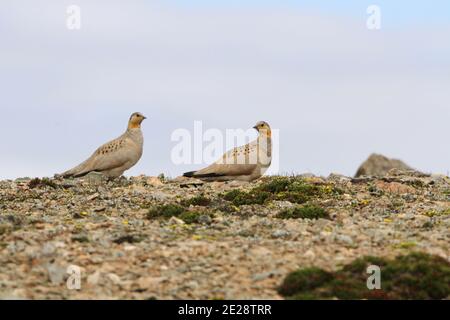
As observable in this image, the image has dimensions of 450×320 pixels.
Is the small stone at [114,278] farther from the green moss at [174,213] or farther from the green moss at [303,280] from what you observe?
the green moss at [174,213]

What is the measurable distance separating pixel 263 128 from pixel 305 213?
30.3 feet

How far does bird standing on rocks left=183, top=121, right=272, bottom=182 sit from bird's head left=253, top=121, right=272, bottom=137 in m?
0.34

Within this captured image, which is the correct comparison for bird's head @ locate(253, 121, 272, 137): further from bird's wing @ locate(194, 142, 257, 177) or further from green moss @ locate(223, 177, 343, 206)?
green moss @ locate(223, 177, 343, 206)

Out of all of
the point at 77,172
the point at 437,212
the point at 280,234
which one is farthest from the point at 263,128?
the point at 280,234

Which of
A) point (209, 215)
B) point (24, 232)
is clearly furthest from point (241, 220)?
point (24, 232)

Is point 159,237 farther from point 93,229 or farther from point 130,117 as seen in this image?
point 130,117

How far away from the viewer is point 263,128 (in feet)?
121

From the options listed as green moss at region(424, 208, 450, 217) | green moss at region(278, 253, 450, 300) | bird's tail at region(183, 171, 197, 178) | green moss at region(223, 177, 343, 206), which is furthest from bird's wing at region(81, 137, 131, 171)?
green moss at region(278, 253, 450, 300)

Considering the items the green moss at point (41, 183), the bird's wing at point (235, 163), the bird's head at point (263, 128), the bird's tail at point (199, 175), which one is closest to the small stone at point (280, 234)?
the bird's wing at point (235, 163)

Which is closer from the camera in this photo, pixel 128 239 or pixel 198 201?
pixel 128 239

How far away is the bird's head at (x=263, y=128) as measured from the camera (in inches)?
1444

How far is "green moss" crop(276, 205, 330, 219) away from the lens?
27812mm

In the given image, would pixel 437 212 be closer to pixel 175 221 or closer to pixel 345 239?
pixel 345 239

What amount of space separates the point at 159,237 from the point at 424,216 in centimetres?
786
